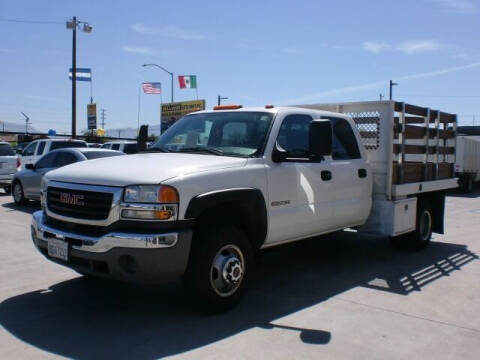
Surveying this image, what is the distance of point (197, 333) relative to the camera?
421cm

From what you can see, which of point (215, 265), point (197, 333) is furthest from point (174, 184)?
point (197, 333)

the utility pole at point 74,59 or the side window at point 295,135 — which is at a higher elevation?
the utility pole at point 74,59

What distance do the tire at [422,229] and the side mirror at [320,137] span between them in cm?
333

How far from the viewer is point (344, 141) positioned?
644cm

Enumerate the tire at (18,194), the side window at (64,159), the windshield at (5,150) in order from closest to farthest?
the side window at (64,159)
the tire at (18,194)
the windshield at (5,150)

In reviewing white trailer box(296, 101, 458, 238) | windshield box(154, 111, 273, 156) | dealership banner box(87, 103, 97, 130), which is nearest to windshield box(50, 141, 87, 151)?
white trailer box(296, 101, 458, 238)

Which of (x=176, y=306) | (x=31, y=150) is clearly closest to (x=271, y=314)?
→ (x=176, y=306)

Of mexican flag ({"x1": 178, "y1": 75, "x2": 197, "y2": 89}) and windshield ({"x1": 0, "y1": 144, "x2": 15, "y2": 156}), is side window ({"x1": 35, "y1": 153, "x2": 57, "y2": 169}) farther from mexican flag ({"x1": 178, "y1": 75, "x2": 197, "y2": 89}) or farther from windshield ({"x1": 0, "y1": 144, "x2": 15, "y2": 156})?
mexican flag ({"x1": 178, "y1": 75, "x2": 197, "y2": 89})

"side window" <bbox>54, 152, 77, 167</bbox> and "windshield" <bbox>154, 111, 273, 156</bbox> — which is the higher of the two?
"windshield" <bbox>154, 111, 273, 156</bbox>

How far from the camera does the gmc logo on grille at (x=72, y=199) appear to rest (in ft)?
14.6

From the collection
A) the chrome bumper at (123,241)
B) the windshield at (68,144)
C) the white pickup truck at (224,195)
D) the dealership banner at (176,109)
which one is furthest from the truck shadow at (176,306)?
the dealership banner at (176,109)

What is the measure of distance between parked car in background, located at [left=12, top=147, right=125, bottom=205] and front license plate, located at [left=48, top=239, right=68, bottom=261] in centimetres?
704

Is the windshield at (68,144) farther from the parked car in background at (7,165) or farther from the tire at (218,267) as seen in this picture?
the tire at (218,267)

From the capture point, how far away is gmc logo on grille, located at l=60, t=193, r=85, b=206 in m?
4.46
